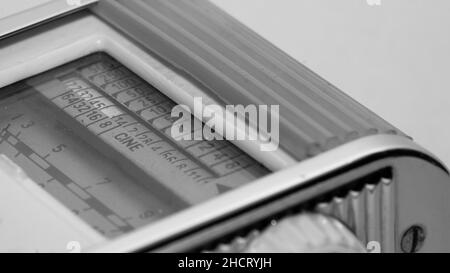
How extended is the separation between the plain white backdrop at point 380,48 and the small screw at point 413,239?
492mm

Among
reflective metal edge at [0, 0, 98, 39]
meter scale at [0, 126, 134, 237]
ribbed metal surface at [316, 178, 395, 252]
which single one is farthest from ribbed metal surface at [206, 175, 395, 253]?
reflective metal edge at [0, 0, 98, 39]

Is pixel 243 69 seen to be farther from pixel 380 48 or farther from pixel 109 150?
pixel 380 48

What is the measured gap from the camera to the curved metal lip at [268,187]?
119cm

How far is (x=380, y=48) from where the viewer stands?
1962mm

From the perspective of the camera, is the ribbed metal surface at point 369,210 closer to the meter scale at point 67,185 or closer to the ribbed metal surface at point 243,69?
the ribbed metal surface at point 243,69

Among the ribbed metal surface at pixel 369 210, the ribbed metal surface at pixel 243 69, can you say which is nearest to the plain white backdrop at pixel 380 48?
the ribbed metal surface at pixel 243 69

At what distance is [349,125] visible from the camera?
133 centimetres

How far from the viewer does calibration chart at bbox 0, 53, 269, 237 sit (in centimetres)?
130

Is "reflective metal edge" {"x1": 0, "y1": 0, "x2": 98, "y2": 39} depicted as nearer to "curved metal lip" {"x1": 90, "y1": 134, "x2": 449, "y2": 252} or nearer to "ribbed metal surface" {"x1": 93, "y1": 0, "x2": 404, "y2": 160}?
"ribbed metal surface" {"x1": 93, "y1": 0, "x2": 404, "y2": 160}

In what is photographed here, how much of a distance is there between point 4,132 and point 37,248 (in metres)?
0.20

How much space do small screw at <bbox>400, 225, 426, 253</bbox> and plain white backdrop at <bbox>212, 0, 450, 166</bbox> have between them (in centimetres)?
49

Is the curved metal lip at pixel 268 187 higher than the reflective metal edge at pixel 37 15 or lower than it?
lower

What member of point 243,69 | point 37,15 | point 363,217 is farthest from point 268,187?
point 37,15

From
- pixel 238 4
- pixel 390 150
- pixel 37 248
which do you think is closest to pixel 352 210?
pixel 390 150
